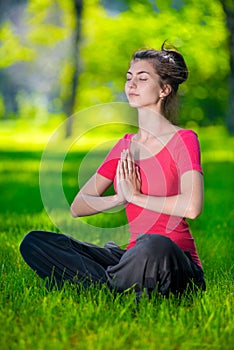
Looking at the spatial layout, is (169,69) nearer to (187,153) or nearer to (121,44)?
(187,153)

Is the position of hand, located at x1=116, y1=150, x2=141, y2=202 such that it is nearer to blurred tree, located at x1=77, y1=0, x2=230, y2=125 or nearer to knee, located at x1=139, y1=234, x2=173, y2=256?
knee, located at x1=139, y1=234, x2=173, y2=256

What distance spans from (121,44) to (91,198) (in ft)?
88.1

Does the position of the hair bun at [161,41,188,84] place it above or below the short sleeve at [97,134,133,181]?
above

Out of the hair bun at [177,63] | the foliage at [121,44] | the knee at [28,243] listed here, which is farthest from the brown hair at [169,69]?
the foliage at [121,44]

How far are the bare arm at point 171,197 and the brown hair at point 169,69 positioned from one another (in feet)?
1.33

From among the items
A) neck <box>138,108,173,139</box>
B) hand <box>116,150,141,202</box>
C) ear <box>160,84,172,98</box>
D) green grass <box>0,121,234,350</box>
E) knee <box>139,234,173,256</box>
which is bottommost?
green grass <box>0,121,234,350</box>

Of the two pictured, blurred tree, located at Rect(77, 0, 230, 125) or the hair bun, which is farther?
blurred tree, located at Rect(77, 0, 230, 125)

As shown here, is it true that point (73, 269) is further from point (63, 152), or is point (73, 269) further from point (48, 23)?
point (48, 23)

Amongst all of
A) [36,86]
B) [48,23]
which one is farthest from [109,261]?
[36,86]

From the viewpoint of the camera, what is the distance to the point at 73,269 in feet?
12.7

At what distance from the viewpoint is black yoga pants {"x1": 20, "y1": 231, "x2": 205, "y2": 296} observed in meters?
3.39

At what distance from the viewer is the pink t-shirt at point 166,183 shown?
3.62 meters

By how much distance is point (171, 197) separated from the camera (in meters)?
3.54

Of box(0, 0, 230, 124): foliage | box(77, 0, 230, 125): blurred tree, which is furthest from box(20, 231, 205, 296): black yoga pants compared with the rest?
box(0, 0, 230, 124): foliage
